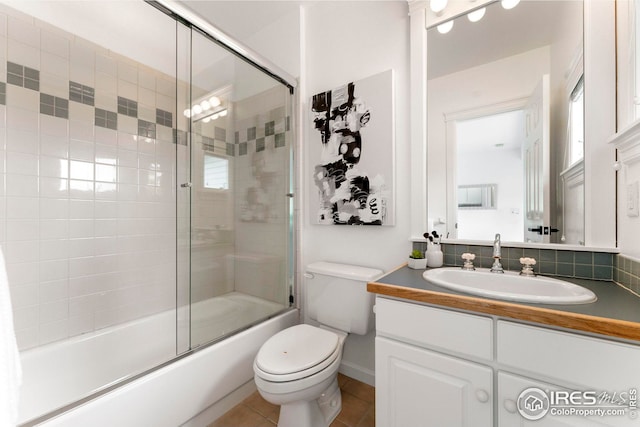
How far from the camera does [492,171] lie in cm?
129

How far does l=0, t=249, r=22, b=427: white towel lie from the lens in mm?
531

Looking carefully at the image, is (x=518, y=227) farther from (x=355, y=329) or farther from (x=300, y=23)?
(x=300, y=23)

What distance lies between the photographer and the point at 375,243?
1.61 metres

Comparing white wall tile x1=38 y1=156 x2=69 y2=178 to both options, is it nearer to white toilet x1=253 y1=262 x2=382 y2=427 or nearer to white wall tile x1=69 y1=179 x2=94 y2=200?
white wall tile x1=69 y1=179 x2=94 y2=200

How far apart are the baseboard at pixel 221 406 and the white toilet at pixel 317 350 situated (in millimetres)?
352

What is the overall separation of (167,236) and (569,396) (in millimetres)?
2219

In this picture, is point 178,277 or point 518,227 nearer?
point 518,227

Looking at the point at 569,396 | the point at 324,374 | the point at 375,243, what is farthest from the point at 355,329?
the point at 569,396

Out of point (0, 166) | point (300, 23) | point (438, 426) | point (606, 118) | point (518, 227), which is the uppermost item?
point (300, 23)

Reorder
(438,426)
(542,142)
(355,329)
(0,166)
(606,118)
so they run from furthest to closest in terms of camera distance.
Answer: (355,329)
(0,166)
(542,142)
(606,118)
(438,426)

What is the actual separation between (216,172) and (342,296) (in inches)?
46.5

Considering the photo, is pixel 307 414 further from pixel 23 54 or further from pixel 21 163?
pixel 23 54

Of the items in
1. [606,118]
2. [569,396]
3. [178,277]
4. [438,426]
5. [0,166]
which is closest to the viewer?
[569,396]

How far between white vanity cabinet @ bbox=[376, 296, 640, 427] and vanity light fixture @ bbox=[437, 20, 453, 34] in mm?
1413
